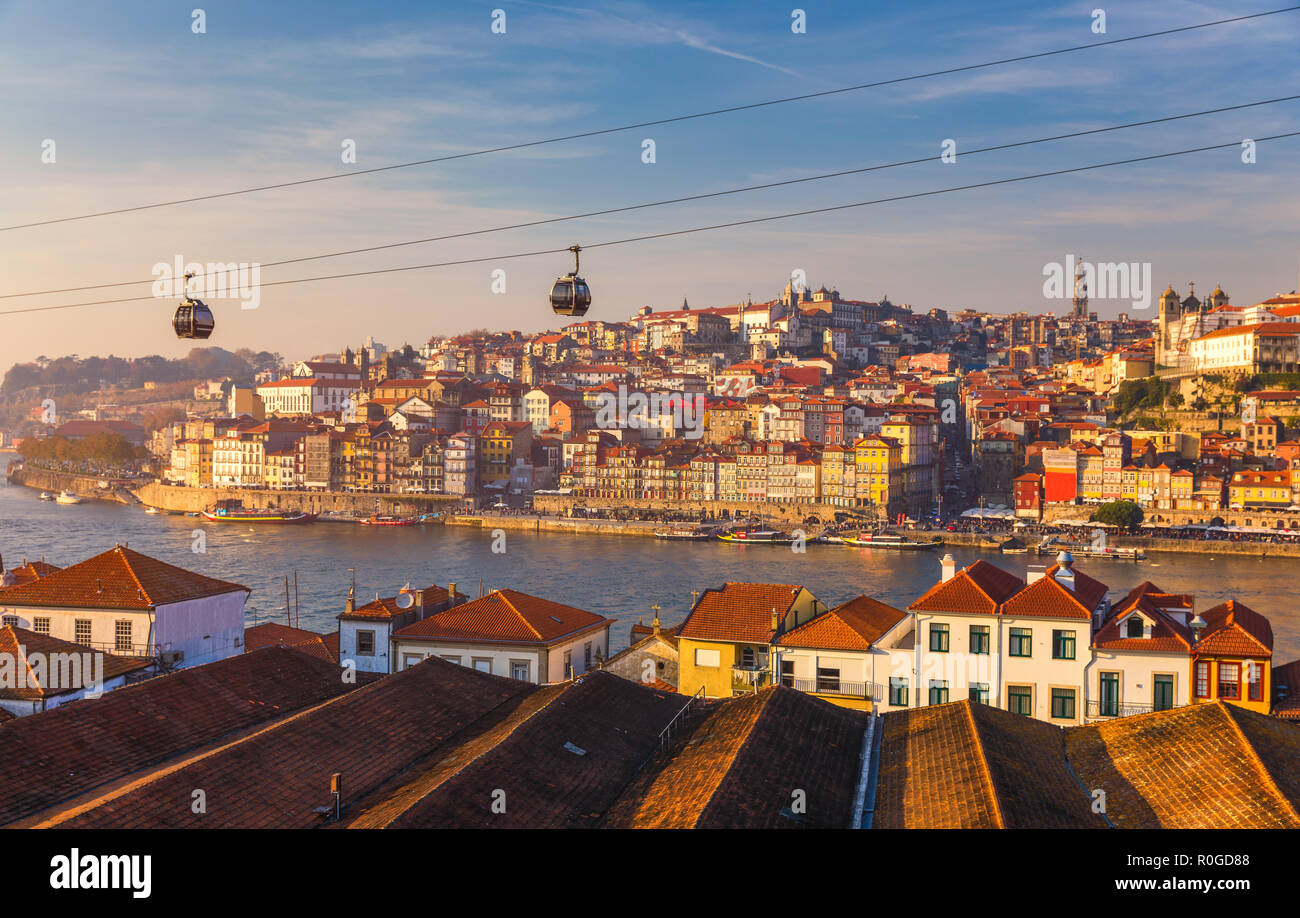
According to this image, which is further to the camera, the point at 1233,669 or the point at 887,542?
the point at 887,542

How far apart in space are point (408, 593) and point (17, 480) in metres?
57.8

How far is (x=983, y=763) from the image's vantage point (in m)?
4.97

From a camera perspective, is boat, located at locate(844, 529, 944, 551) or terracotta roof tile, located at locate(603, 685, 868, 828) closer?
terracotta roof tile, located at locate(603, 685, 868, 828)

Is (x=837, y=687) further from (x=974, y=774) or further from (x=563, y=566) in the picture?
(x=563, y=566)

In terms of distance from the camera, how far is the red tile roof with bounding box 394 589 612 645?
9.53m

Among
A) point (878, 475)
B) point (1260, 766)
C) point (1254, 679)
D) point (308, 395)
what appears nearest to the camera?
point (1260, 766)

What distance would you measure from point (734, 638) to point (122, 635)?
4.66m

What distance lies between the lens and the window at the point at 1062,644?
8.45 m

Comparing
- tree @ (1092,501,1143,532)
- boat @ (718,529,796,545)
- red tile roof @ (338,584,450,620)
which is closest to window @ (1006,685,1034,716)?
red tile roof @ (338,584,450,620)

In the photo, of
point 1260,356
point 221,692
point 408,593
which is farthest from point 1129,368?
point 221,692

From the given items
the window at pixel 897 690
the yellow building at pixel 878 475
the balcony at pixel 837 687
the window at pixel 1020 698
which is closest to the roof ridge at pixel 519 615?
the balcony at pixel 837 687

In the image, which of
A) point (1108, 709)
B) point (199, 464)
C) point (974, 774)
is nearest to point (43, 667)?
point (974, 774)

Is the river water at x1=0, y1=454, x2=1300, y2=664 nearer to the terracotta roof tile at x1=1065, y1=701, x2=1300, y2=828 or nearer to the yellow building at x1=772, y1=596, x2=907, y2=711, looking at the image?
the yellow building at x1=772, y1=596, x2=907, y2=711

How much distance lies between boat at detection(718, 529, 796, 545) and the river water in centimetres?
86
